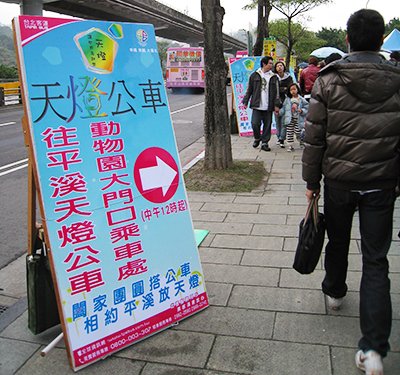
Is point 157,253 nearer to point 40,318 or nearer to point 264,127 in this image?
point 40,318

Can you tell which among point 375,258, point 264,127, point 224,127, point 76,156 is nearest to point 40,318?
point 76,156

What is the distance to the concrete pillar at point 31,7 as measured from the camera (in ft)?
82.5

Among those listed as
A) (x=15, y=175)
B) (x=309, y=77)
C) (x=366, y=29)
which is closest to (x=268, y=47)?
(x=309, y=77)

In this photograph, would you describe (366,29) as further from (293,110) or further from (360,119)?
(293,110)

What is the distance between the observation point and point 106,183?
2.62 meters

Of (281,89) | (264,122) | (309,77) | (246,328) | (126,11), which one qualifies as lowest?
(246,328)

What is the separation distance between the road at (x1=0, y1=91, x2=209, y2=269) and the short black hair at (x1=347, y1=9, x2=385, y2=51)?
3.50 m

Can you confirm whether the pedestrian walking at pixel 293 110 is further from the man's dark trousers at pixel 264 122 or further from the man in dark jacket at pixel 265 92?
the man's dark trousers at pixel 264 122

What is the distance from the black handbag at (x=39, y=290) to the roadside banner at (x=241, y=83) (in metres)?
8.24

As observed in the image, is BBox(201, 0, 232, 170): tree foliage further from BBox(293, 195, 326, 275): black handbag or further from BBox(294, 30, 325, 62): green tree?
BBox(294, 30, 325, 62): green tree

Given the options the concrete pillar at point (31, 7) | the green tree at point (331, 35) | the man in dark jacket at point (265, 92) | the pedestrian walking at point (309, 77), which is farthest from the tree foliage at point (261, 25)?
the green tree at point (331, 35)

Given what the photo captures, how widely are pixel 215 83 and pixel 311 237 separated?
4169 mm

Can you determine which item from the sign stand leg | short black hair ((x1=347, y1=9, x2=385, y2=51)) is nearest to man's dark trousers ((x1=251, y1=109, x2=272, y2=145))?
short black hair ((x1=347, y1=9, x2=385, y2=51))

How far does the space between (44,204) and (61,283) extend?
1.43 ft
